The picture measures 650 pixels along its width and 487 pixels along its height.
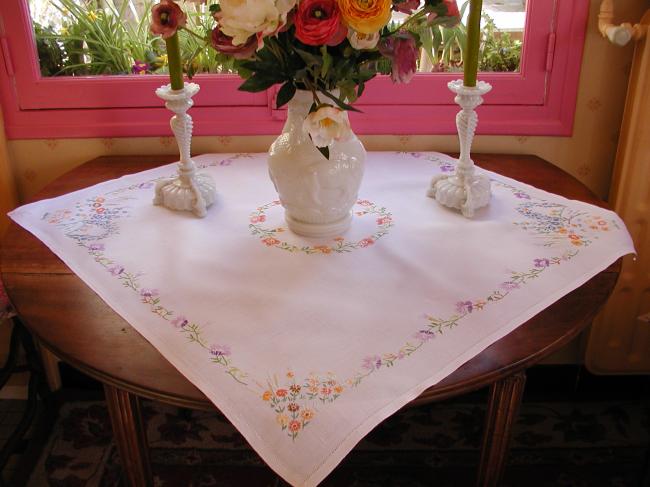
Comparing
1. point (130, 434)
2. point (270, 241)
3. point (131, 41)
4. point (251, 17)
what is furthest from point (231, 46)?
point (131, 41)

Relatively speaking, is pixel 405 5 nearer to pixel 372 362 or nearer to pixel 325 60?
pixel 325 60

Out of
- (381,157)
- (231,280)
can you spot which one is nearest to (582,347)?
(381,157)

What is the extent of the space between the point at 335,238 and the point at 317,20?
1.49 ft

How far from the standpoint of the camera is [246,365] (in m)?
0.94

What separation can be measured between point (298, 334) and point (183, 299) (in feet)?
0.72

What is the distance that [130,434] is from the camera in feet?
3.58

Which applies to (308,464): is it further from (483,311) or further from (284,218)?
(284,218)

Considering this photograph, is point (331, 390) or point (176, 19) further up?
point (176, 19)

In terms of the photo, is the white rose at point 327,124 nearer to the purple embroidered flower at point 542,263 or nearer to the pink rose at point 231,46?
the pink rose at point 231,46

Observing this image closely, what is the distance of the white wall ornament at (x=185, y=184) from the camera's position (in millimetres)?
1379

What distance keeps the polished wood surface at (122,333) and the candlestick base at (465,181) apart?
1.01 feet

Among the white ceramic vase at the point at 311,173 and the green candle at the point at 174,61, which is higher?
the green candle at the point at 174,61

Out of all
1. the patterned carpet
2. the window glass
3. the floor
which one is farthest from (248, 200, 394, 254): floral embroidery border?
the floor

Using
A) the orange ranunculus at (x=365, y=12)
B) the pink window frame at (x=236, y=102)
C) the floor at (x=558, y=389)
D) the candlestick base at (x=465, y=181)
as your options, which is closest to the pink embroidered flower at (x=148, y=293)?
the orange ranunculus at (x=365, y=12)
